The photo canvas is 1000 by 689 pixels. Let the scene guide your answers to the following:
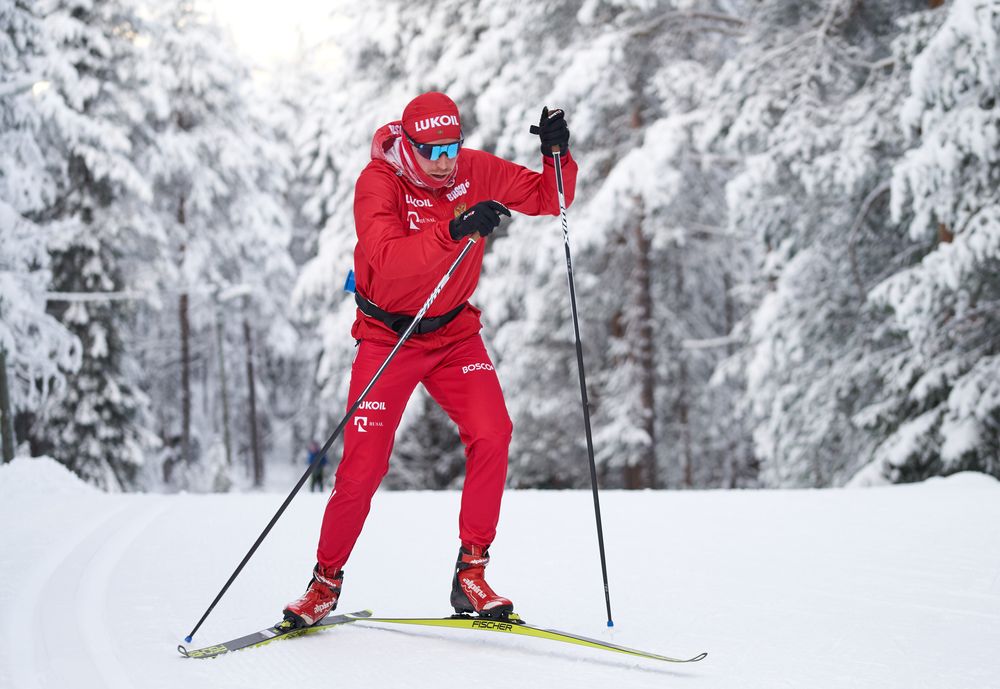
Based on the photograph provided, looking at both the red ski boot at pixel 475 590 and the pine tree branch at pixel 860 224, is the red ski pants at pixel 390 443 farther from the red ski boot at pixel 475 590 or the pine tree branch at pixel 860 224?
the pine tree branch at pixel 860 224

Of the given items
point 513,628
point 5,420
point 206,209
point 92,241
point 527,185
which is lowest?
point 513,628

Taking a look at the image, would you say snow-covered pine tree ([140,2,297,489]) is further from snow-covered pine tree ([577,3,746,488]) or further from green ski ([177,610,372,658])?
green ski ([177,610,372,658])

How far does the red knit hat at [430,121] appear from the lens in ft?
11.3

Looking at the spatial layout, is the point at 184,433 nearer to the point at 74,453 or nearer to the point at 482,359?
the point at 74,453

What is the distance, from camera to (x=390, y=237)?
327cm

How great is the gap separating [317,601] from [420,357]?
3.15 ft

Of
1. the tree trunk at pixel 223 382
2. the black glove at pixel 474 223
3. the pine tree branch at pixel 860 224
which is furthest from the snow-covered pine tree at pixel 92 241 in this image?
the black glove at pixel 474 223

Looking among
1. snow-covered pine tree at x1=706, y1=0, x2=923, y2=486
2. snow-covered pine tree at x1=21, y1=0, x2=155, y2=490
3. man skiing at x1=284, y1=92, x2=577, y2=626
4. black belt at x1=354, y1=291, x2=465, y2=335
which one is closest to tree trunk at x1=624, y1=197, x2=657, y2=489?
snow-covered pine tree at x1=706, y1=0, x2=923, y2=486

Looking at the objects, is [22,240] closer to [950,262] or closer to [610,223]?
[610,223]

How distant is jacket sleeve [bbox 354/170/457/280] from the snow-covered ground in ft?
4.20

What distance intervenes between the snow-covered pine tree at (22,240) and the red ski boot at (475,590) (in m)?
9.23

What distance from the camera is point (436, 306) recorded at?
365cm

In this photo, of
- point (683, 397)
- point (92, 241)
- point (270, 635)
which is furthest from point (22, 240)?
point (270, 635)

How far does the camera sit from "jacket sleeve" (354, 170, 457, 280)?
10.4 ft
